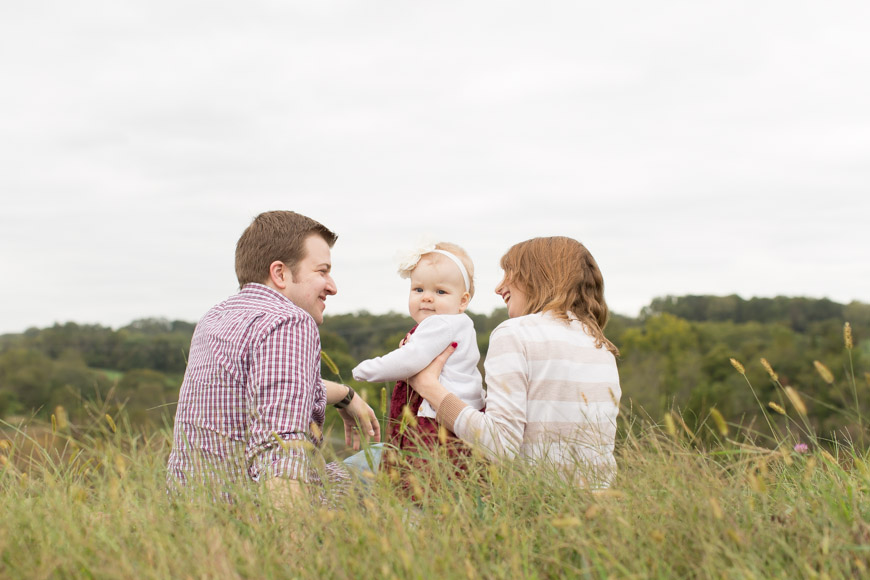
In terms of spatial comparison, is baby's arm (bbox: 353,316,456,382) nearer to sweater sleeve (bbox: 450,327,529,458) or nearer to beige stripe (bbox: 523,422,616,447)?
sweater sleeve (bbox: 450,327,529,458)

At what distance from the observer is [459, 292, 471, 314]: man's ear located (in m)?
4.96

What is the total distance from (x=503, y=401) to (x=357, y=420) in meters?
0.94

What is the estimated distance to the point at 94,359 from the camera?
86.2 meters

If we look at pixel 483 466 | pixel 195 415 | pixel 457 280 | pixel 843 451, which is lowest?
pixel 843 451

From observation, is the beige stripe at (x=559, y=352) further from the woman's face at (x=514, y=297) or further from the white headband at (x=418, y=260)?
the white headband at (x=418, y=260)

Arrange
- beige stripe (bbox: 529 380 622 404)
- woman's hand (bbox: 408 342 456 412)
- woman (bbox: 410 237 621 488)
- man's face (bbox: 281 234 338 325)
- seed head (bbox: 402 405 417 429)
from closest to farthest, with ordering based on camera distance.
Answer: seed head (bbox: 402 405 417 429)
woman (bbox: 410 237 621 488)
beige stripe (bbox: 529 380 622 404)
woman's hand (bbox: 408 342 456 412)
man's face (bbox: 281 234 338 325)

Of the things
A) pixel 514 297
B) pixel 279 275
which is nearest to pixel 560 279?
pixel 514 297

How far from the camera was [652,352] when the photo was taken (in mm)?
96062

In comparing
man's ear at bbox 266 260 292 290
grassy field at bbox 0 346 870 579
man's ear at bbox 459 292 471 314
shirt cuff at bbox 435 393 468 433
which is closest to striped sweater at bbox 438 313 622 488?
shirt cuff at bbox 435 393 468 433

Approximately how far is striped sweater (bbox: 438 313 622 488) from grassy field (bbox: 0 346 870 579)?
1.41 feet

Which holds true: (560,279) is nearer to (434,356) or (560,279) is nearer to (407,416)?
(434,356)

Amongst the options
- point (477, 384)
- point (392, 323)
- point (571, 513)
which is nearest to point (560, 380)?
point (477, 384)

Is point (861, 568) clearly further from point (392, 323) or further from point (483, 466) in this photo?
point (392, 323)

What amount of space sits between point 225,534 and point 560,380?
183 centimetres
